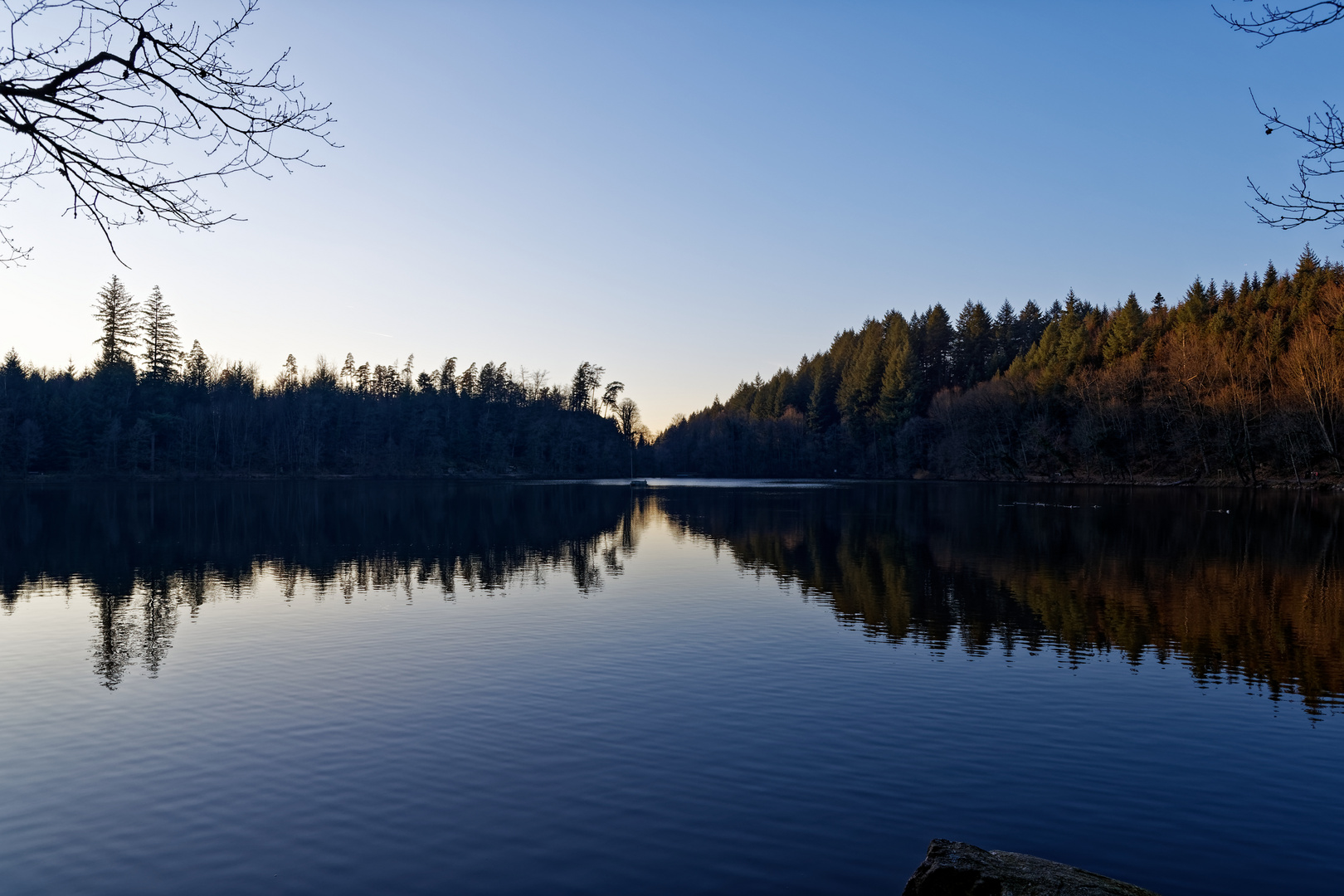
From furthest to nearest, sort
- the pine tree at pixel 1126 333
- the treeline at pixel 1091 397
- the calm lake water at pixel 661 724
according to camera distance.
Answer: the pine tree at pixel 1126 333 < the treeline at pixel 1091 397 < the calm lake water at pixel 661 724

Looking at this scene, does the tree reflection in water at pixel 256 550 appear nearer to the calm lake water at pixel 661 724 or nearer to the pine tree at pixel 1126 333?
the calm lake water at pixel 661 724

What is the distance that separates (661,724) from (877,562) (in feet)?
84.2

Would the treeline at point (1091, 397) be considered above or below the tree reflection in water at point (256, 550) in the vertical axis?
above

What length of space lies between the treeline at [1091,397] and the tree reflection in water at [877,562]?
15430 mm

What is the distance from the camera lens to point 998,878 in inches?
279

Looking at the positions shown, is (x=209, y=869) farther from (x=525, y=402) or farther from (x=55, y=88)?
(x=525, y=402)

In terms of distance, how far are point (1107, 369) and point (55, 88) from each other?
129 meters

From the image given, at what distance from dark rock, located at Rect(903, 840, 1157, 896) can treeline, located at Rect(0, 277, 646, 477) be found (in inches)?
4931

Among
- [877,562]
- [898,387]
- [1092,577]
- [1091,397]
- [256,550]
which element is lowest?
[1092,577]

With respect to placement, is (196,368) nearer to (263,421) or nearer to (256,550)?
(263,421)

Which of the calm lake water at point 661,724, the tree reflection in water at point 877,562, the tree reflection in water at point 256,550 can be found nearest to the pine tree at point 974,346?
the tree reflection in water at point 877,562

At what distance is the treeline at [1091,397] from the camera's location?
91875mm

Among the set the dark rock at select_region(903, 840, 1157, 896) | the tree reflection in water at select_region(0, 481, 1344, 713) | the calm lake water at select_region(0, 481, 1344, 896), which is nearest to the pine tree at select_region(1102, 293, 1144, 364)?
the tree reflection in water at select_region(0, 481, 1344, 713)

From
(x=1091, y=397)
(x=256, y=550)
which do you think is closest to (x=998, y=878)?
(x=256, y=550)
